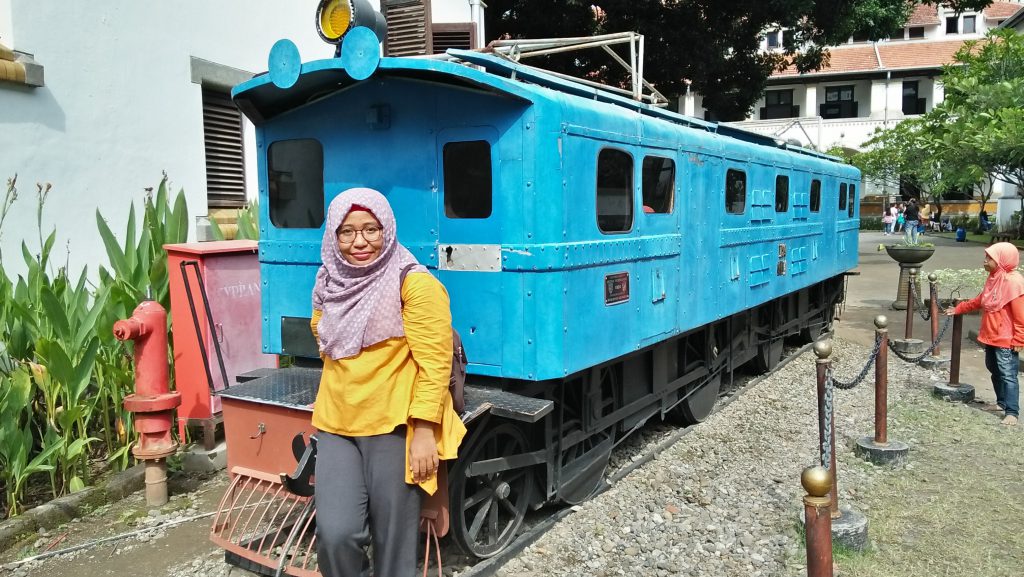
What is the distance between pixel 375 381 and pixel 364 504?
480 millimetres

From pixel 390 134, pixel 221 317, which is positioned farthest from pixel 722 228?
pixel 221 317

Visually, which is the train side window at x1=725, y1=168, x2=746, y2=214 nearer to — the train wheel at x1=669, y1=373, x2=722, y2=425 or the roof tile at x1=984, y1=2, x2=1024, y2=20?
the train wheel at x1=669, y1=373, x2=722, y2=425

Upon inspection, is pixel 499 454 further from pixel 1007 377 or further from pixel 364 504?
pixel 1007 377

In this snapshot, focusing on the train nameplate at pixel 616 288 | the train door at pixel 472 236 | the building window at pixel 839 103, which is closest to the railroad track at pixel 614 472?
the train door at pixel 472 236

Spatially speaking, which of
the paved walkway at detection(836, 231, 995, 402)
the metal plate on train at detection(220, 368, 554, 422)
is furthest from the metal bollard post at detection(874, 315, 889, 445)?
the metal plate on train at detection(220, 368, 554, 422)

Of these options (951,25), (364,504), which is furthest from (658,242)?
(951,25)

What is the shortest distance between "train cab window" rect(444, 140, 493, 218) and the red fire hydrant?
2.10 metres

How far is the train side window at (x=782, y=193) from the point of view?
26.5 ft

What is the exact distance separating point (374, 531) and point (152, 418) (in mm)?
2454

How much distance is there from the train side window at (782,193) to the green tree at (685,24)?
6.15m

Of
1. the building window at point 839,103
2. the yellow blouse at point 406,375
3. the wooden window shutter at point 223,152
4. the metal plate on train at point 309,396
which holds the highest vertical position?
the building window at point 839,103

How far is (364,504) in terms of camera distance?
296 centimetres

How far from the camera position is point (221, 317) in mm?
5523

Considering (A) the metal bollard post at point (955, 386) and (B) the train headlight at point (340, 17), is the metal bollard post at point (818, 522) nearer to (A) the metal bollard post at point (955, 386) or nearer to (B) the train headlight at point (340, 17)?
(B) the train headlight at point (340, 17)
